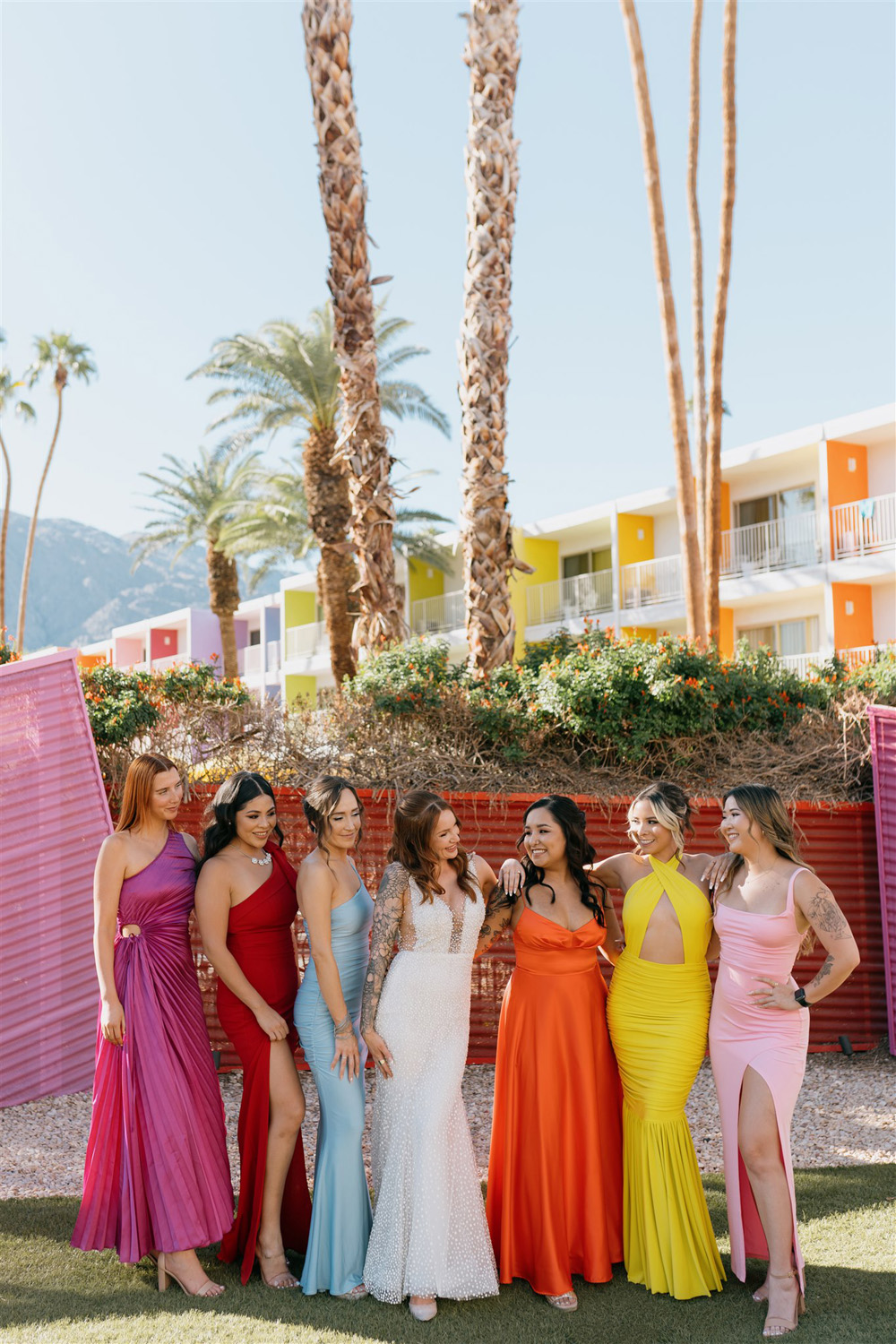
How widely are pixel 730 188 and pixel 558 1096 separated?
15.5 metres

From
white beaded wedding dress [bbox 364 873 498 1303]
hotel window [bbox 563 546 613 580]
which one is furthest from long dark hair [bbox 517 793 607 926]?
hotel window [bbox 563 546 613 580]

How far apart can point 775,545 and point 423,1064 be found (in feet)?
73.6

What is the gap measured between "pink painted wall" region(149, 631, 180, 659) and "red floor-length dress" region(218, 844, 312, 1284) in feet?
149

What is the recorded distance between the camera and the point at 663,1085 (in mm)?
4066

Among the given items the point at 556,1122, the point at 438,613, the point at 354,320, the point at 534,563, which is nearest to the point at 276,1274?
the point at 556,1122

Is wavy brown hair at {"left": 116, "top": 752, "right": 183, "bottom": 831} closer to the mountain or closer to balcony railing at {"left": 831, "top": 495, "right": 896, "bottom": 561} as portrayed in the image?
balcony railing at {"left": 831, "top": 495, "right": 896, "bottom": 561}

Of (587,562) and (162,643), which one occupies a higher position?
(587,562)

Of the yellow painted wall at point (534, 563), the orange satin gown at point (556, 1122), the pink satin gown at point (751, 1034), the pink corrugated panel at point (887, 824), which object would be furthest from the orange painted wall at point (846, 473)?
the orange satin gown at point (556, 1122)

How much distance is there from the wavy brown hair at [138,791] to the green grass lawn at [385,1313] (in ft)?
5.54

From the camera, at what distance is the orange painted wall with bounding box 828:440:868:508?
23516mm

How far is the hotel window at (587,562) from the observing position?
29.9 meters

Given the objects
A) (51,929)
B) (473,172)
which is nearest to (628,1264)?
(51,929)

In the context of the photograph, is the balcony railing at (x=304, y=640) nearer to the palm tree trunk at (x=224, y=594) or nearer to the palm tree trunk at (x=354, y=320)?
the palm tree trunk at (x=224, y=594)

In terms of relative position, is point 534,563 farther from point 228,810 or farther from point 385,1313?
point 385,1313
